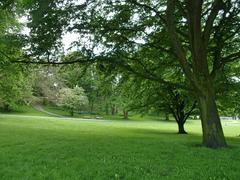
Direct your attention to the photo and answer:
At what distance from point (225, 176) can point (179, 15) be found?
10.7m

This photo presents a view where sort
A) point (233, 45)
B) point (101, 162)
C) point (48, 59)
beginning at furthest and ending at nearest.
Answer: point (233, 45) → point (48, 59) → point (101, 162)

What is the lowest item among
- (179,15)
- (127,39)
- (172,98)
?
(172,98)

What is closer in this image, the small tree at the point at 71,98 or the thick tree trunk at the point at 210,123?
the thick tree trunk at the point at 210,123

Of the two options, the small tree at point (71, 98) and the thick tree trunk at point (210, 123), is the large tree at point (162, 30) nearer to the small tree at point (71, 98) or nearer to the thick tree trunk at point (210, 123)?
the thick tree trunk at point (210, 123)

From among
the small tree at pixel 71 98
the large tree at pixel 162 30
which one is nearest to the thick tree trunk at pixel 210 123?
the large tree at pixel 162 30

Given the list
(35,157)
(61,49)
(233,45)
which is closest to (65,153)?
(35,157)

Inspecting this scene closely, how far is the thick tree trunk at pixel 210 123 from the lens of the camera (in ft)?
46.9

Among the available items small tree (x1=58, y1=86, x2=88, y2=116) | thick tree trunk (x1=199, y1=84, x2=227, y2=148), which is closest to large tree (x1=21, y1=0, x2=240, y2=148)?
thick tree trunk (x1=199, y1=84, x2=227, y2=148)

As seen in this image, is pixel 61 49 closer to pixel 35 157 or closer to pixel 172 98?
pixel 35 157

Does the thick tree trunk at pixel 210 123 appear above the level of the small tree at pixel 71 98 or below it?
below

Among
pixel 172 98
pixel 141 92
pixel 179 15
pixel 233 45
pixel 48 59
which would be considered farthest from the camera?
pixel 172 98

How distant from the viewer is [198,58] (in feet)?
49.6

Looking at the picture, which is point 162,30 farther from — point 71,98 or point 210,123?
point 71,98

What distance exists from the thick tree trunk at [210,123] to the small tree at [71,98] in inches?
1659
